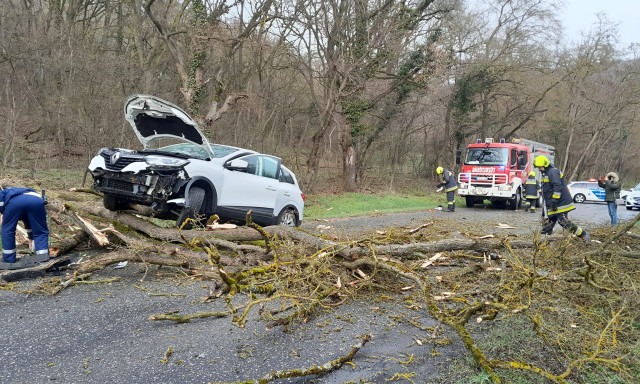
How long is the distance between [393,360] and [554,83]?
27.4 m

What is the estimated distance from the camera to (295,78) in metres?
22.0

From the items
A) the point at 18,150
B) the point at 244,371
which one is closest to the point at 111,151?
the point at 244,371

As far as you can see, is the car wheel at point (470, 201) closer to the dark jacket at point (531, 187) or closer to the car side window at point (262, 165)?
the dark jacket at point (531, 187)

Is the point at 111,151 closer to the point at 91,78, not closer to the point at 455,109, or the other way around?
the point at 91,78

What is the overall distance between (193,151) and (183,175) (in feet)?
3.63

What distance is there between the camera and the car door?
7238mm

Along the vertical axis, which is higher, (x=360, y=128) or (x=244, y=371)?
(x=360, y=128)

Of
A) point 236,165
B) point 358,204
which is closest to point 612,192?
point 358,204

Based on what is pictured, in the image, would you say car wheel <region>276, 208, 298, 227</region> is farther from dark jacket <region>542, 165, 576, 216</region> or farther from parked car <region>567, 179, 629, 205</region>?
parked car <region>567, 179, 629, 205</region>

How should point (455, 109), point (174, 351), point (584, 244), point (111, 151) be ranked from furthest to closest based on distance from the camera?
point (455, 109) → point (584, 244) → point (111, 151) → point (174, 351)

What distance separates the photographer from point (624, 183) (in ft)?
143

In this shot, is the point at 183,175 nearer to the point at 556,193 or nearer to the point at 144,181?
the point at 144,181

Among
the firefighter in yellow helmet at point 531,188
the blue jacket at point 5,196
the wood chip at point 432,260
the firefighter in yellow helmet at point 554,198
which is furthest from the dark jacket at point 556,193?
the firefighter in yellow helmet at point 531,188

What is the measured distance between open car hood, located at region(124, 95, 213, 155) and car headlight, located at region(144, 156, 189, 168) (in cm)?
75
